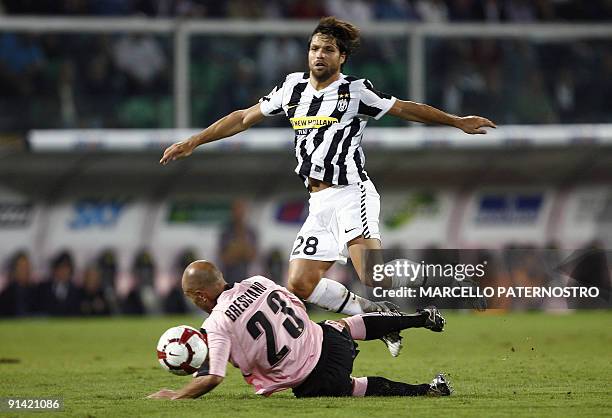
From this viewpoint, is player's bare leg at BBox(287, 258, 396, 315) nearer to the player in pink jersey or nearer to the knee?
the knee

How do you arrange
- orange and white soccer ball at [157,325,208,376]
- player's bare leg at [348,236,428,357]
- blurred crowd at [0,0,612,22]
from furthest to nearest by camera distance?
blurred crowd at [0,0,612,22], player's bare leg at [348,236,428,357], orange and white soccer ball at [157,325,208,376]

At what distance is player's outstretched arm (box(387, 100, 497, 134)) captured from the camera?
8039 mm

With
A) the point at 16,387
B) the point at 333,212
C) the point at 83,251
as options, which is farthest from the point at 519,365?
the point at 83,251

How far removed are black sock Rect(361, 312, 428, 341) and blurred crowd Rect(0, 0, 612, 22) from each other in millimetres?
10830

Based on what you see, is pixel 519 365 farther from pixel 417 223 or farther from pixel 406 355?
pixel 417 223

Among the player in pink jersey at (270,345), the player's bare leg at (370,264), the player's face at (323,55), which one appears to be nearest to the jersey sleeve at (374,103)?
the player's face at (323,55)

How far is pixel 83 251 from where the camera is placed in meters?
17.4

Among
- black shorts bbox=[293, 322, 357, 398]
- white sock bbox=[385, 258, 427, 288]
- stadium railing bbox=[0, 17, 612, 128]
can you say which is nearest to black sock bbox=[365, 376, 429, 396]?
black shorts bbox=[293, 322, 357, 398]

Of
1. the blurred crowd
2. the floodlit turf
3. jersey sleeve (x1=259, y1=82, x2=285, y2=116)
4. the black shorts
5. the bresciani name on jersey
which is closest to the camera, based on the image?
the floodlit turf

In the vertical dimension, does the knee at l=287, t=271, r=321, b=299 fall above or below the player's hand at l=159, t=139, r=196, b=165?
below

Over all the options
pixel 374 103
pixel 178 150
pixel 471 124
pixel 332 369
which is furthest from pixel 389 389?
pixel 178 150

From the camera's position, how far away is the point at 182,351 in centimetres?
714

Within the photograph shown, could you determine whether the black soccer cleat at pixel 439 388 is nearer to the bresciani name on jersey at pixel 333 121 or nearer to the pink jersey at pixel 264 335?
the pink jersey at pixel 264 335

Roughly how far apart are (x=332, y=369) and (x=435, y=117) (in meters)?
1.83
